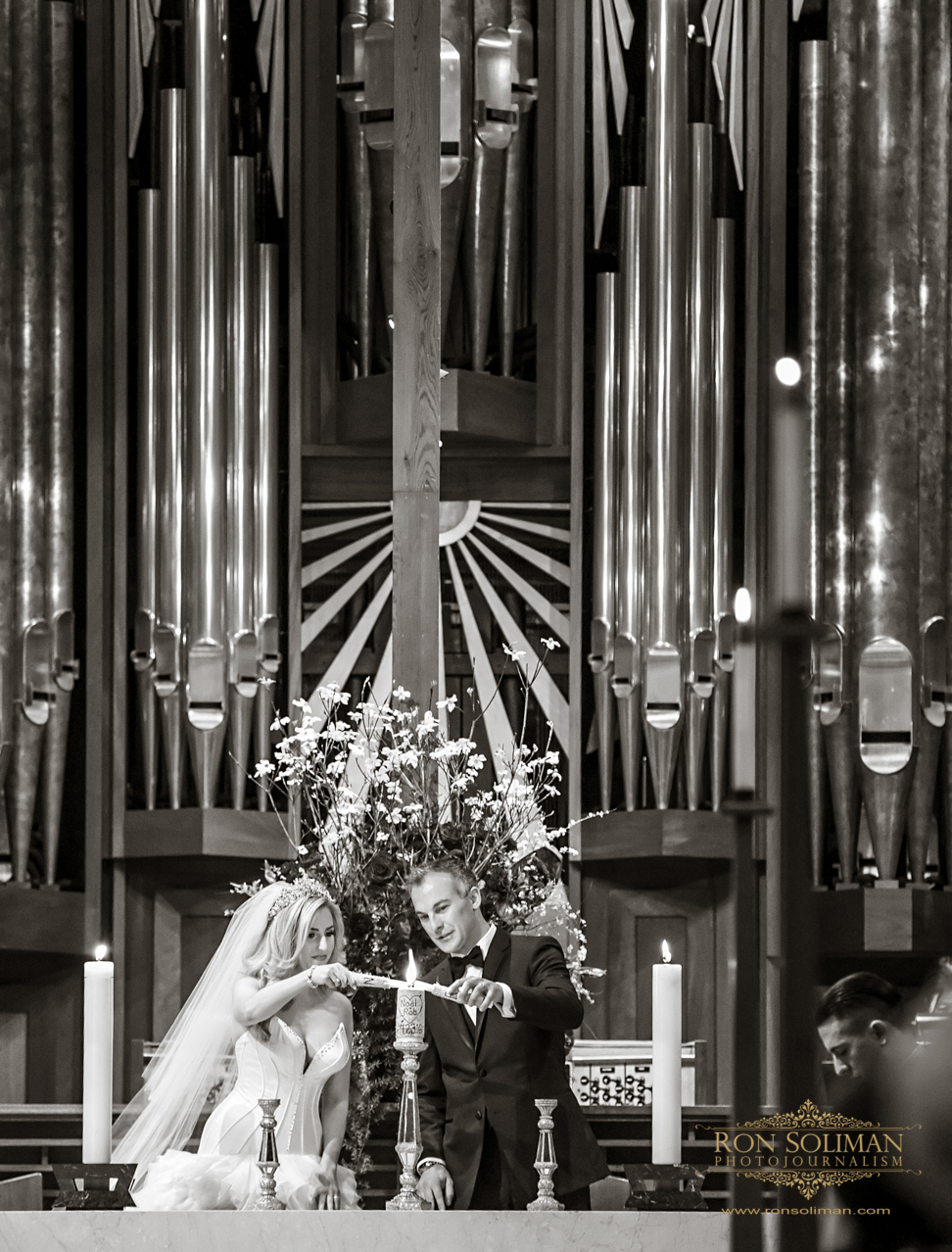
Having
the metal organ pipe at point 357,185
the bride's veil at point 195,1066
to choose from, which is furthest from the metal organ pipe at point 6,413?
the bride's veil at point 195,1066

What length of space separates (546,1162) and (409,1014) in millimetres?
376

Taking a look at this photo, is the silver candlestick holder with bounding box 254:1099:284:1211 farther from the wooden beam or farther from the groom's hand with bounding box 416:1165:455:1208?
the wooden beam

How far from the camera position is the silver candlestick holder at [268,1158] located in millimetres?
3486

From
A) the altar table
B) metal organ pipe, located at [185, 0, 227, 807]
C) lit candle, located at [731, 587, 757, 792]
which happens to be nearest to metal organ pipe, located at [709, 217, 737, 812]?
metal organ pipe, located at [185, 0, 227, 807]

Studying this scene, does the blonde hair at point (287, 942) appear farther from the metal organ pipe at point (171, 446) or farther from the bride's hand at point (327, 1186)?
the metal organ pipe at point (171, 446)

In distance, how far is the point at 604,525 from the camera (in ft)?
22.7

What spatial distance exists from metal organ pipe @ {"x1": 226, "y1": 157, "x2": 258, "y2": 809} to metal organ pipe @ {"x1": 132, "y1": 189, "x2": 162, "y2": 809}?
0.26 m

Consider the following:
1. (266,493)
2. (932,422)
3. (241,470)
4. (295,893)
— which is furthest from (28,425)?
(295,893)

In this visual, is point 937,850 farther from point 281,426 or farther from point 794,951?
point 794,951

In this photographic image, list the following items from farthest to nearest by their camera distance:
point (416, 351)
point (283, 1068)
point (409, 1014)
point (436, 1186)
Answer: point (416, 351) < point (283, 1068) < point (436, 1186) < point (409, 1014)

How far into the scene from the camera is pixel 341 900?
13.3 feet

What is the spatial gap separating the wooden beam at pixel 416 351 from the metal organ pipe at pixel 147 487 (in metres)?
2.17

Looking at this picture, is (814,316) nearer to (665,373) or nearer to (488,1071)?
(665,373)

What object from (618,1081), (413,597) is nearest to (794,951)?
(413,597)
